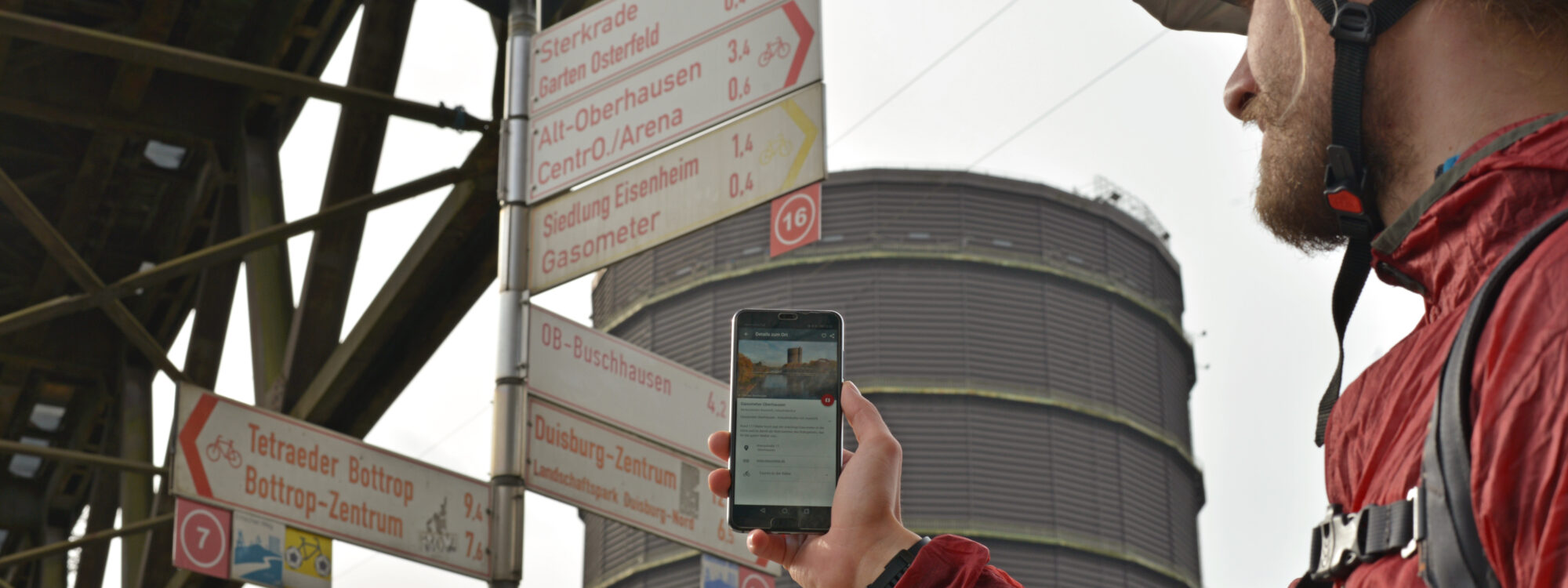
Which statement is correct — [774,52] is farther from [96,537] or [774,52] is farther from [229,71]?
[96,537]

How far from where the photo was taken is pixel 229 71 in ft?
17.0

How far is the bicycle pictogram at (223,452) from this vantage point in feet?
13.3

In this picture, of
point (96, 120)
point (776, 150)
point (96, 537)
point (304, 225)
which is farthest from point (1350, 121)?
point (96, 537)

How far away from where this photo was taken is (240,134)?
7.18 metres

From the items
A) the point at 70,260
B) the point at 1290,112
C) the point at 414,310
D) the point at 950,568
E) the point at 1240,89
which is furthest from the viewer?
the point at 70,260

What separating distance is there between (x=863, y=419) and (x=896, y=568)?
29 centimetres

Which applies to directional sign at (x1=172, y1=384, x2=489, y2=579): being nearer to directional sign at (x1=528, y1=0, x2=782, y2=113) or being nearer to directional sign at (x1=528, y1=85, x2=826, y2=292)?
directional sign at (x1=528, y1=85, x2=826, y2=292)

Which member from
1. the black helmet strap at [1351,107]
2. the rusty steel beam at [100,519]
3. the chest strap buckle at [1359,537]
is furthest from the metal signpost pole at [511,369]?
the rusty steel beam at [100,519]

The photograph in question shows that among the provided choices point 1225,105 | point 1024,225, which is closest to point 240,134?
point 1225,105

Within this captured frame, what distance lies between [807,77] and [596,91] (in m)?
0.70

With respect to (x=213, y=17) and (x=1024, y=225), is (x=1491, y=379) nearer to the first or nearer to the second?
(x=213, y=17)

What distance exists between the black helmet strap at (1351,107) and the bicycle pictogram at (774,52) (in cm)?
285

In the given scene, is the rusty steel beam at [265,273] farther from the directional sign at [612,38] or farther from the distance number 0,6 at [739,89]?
the distance number 0,6 at [739,89]

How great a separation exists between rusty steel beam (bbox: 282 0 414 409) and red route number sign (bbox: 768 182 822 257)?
2202 millimetres
